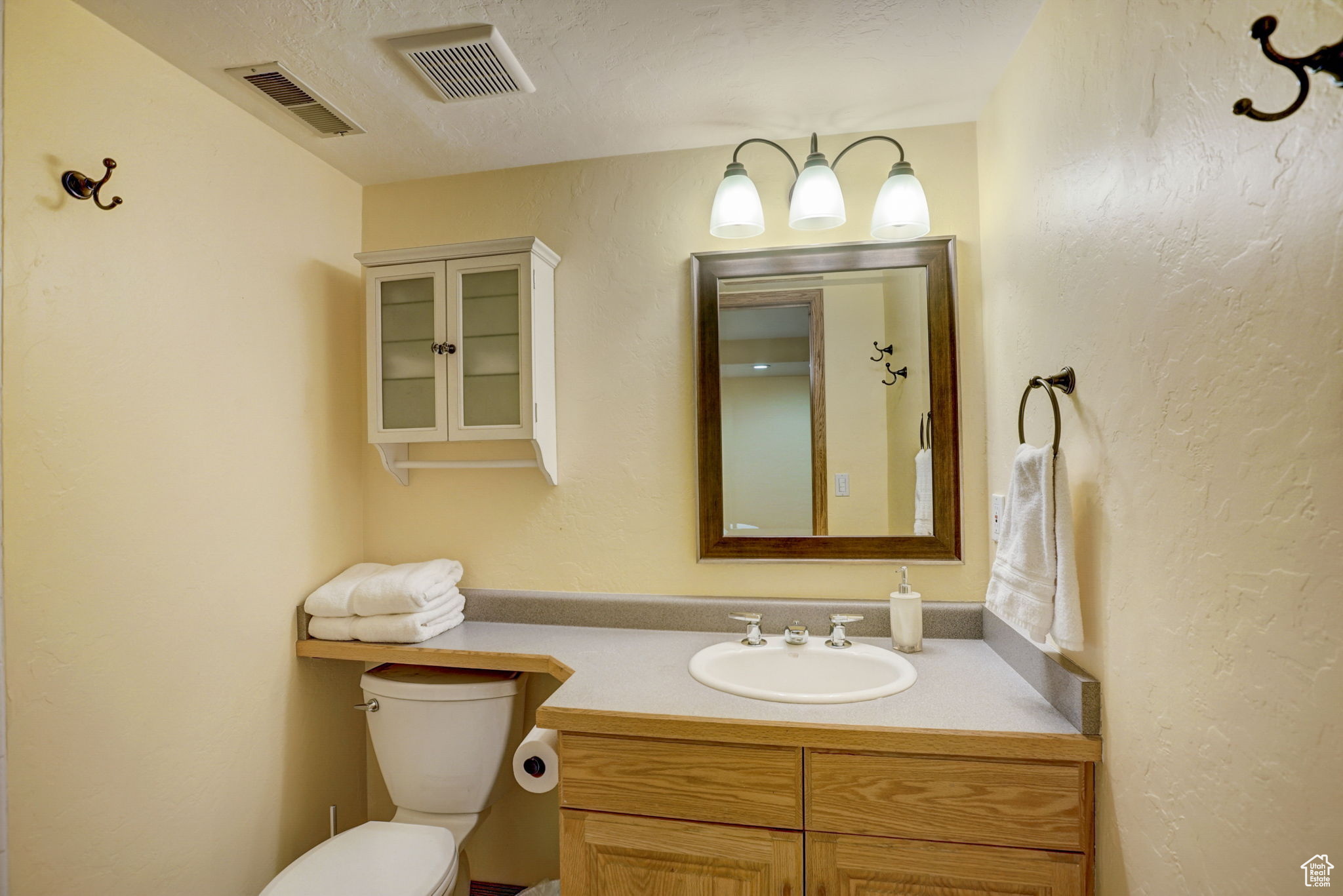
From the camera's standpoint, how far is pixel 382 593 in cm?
177

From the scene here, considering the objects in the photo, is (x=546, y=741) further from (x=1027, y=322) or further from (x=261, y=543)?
(x=1027, y=322)

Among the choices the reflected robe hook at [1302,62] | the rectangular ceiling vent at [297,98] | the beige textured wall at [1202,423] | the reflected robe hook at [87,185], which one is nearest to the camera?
the reflected robe hook at [1302,62]

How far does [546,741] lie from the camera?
147 centimetres

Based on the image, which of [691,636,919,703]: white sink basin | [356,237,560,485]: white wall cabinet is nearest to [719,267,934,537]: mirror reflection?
[691,636,919,703]: white sink basin

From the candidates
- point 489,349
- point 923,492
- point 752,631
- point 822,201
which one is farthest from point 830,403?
point 489,349

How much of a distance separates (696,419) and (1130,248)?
43.2 inches

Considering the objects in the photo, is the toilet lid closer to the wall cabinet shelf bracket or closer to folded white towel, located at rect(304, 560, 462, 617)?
folded white towel, located at rect(304, 560, 462, 617)

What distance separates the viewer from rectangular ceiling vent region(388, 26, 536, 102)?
140 cm

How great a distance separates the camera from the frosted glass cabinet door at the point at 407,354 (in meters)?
1.88

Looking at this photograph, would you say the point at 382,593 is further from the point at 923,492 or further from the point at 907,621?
the point at 923,492

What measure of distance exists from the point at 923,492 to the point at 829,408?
1.11ft

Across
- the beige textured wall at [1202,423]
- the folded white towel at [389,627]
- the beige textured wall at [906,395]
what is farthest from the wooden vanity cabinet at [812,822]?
the beige textured wall at [906,395]

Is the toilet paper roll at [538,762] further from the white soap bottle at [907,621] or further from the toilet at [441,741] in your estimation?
the white soap bottle at [907,621]

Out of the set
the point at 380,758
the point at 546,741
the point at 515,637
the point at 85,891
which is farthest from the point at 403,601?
the point at 85,891
